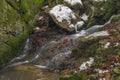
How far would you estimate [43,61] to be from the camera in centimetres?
1377

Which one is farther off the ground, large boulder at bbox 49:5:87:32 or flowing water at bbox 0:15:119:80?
large boulder at bbox 49:5:87:32

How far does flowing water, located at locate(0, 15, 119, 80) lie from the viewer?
12483mm

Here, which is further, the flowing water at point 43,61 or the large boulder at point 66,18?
the large boulder at point 66,18

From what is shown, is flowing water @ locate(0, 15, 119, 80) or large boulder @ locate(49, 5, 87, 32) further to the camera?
large boulder @ locate(49, 5, 87, 32)

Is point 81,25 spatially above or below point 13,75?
above

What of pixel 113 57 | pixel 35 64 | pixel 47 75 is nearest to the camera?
pixel 113 57

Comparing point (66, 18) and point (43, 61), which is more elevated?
point (66, 18)

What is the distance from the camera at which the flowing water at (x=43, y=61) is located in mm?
12483

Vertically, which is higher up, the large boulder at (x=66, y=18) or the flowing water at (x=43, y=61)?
the large boulder at (x=66, y=18)

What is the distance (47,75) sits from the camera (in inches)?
479

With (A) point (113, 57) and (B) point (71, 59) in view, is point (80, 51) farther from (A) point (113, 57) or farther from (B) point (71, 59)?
(A) point (113, 57)

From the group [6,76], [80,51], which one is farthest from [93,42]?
[6,76]

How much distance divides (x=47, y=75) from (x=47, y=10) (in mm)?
5142

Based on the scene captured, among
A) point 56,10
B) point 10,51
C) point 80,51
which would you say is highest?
point 56,10
